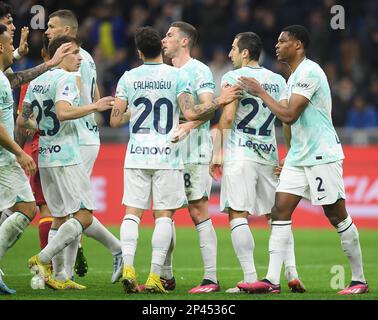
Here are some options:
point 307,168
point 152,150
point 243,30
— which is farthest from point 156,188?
point 243,30

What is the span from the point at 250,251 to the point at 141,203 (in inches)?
Answer: 45.6

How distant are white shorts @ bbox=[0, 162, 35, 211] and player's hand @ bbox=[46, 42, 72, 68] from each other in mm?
1061

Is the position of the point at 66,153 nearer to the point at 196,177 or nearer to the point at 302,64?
the point at 196,177

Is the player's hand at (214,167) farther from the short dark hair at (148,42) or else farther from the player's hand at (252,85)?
the short dark hair at (148,42)

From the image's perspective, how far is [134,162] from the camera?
9.88 m

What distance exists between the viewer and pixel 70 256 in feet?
35.8

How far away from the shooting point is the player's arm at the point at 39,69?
33.2 feet

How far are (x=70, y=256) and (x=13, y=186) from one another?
56.5 inches

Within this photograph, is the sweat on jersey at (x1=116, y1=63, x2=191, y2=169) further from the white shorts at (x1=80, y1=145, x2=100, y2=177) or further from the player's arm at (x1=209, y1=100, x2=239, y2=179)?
the white shorts at (x1=80, y1=145, x2=100, y2=177)

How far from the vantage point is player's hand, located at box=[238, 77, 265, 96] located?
31.8ft

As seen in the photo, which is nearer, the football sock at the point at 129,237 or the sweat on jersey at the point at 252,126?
the football sock at the point at 129,237

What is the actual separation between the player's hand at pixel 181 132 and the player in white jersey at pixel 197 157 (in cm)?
39

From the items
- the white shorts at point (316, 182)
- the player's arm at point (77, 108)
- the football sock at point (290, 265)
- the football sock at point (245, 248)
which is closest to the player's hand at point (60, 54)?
the player's arm at point (77, 108)
